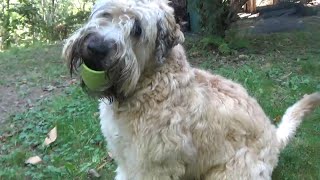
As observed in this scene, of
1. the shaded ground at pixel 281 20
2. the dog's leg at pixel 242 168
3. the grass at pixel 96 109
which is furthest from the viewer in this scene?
the shaded ground at pixel 281 20

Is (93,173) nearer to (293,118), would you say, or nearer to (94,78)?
(94,78)

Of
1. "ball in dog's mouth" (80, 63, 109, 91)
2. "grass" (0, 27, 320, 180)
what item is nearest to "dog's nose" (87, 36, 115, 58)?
"ball in dog's mouth" (80, 63, 109, 91)

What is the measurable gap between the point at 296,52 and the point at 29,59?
457cm

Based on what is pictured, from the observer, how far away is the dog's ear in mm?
3402

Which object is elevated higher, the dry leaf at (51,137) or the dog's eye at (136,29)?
the dog's eye at (136,29)

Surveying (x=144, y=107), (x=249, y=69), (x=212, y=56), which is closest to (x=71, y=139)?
(x=144, y=107)

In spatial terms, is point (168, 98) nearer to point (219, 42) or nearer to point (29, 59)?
point (219, 42)

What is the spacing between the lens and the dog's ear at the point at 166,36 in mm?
3402

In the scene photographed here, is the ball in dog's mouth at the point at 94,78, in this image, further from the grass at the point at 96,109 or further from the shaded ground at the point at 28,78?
the shaded ground at the point at 28,78

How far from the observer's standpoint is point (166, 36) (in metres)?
3.43

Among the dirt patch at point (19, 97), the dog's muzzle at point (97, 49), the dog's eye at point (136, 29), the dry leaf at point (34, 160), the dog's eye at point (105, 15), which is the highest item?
the dog's eye at point (105, 15)

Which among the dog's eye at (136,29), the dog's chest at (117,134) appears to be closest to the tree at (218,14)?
the dog's chest at (117,134)

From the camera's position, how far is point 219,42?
27.2ft

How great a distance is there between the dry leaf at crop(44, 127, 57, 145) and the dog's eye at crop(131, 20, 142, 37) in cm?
233
